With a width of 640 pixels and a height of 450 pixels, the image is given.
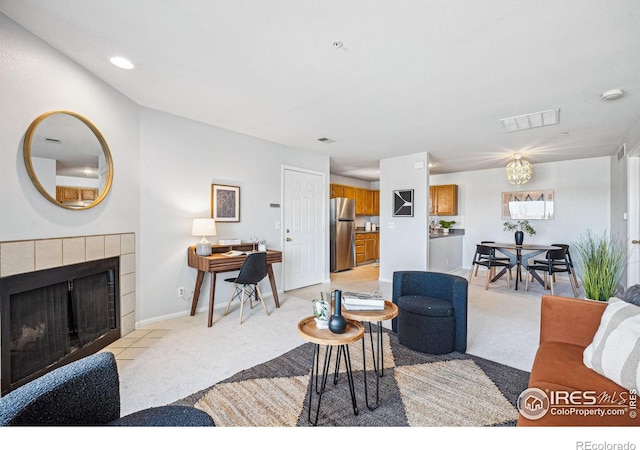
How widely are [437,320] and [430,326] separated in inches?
3.1

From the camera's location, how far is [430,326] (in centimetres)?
248

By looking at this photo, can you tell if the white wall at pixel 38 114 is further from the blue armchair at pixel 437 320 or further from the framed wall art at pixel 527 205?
the framed wall art at pixel 527 205

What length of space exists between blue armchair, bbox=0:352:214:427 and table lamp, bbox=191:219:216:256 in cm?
→ 223

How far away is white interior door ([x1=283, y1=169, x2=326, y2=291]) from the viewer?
186 inches

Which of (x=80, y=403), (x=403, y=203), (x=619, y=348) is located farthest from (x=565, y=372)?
(x=403, y=203)

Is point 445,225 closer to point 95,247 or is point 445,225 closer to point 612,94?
point 612,94

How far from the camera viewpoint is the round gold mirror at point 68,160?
6.72ft

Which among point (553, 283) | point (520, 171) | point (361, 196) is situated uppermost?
point (520, 171)

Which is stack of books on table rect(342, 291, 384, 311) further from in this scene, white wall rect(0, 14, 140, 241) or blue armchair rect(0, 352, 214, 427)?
white wall rect(0, 14, 140, 241)

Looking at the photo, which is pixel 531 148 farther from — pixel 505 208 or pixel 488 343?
pixel 488 343

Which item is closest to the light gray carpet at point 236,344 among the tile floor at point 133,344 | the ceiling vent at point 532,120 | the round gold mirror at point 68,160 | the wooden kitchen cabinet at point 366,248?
the tile floor at point 133,344

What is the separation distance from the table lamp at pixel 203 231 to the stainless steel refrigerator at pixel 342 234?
332 cm

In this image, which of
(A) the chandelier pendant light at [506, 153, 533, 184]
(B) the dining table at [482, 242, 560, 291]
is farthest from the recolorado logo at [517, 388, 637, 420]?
(A) the chandelier pendant light at [506, 153, 533, 184]

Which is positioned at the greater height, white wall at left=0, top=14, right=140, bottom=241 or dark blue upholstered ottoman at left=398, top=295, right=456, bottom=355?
white wall at left=0, top=14, right=140, bottom=241
